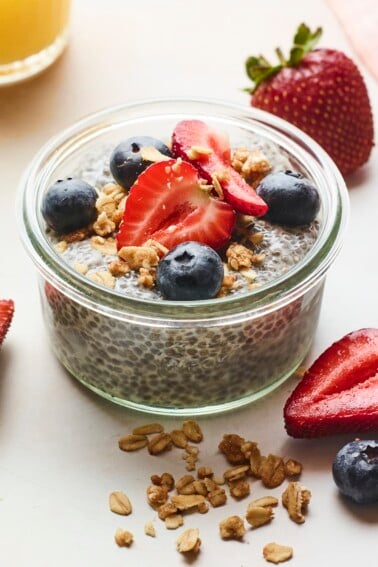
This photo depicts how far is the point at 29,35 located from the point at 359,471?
1382 millimetres

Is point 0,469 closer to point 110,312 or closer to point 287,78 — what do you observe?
point 110,312

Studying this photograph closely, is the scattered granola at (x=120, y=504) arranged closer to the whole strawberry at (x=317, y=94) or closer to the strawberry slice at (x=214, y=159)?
the strawberry slice at (x=214, y=159)

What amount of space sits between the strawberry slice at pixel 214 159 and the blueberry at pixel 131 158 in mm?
43

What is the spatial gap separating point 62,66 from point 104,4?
1.05ft

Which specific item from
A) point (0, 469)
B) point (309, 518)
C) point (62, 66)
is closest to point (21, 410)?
point (0, 469)

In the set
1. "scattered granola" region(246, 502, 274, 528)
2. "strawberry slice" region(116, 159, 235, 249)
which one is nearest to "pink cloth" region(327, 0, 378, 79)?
"strawberry slice" region(116, 159, 235, 249)

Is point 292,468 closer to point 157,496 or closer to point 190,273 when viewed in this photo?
point 157,496

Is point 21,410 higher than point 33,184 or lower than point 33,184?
lower

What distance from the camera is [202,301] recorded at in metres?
1.60

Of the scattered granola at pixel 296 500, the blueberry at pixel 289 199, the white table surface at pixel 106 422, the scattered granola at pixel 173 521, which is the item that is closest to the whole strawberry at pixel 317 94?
the white table surface at pixel 106 422

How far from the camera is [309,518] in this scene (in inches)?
63.3

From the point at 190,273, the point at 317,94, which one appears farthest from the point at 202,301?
the point at 317,94

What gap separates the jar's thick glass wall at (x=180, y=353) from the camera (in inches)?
65.2

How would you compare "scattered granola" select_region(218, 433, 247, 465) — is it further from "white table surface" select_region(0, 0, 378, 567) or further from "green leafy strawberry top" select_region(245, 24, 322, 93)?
"green leafy strawberry top" select_region(245, 24, 322, 93)
